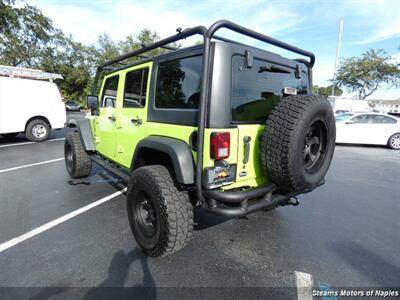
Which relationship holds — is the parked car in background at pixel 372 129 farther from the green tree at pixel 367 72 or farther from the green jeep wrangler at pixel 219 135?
the green tree at pixel 367 72

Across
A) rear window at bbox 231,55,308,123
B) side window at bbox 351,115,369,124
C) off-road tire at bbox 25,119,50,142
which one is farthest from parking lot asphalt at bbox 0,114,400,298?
side window at bbox 351,115,369,124

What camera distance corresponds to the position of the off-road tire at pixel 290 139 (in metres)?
Answer: 2.15

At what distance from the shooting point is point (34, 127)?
912 centimetres

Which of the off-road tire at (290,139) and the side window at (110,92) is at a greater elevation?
the side window at (110,92)

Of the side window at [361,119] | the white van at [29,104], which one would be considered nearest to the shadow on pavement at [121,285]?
the white van at [29,104]

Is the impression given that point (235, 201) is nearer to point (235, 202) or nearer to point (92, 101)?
point (235, 202)

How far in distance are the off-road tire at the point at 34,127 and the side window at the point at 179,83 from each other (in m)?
8.43

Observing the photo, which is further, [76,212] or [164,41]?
[76,212]

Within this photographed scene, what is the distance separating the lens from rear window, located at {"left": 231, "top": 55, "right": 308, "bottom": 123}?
229 centimetres

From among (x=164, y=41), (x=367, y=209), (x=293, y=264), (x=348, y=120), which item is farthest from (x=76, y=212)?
(x=348, y=120)

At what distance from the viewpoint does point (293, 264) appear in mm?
2521

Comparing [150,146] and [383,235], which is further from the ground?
[150,146]

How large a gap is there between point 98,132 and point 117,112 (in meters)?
1.04

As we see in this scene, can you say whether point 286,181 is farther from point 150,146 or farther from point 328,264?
point 150,146
